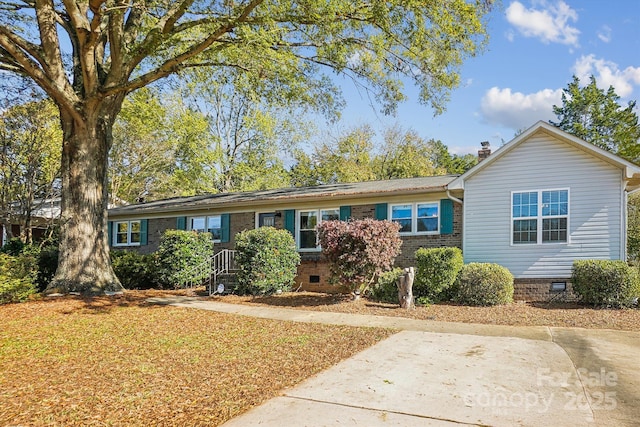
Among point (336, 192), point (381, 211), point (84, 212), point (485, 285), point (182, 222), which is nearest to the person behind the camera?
point (485, 285)

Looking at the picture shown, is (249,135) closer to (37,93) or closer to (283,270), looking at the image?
(37,93)

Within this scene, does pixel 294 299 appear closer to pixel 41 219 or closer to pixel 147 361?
pixel 147 361

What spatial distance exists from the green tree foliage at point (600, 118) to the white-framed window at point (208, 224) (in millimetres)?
29285

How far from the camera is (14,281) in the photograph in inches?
386

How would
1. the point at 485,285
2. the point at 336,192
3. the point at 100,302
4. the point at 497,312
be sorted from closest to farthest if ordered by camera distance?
1. the point at 497,312
2. the point at 100,302
3. the point at 485,285
4. the point at 336,192

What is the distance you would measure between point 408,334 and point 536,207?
6.60 metres

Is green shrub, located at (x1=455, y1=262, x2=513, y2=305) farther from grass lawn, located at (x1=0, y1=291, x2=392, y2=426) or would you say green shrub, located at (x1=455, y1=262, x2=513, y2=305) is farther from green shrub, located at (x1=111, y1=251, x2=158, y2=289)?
green shrub, located at (x1=111, y1=251, x2=158, y2=289)

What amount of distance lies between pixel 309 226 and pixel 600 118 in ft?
104

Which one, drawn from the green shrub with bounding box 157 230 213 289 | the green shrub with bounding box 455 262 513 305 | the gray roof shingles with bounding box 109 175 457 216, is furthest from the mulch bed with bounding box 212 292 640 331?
the gray roof shingles with bounding box 109 175 457 216

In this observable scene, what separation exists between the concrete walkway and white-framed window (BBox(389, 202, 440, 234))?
19.3ft

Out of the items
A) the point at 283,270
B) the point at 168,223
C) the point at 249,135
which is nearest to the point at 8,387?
the point at 283,270

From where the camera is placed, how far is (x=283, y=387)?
4.66 m

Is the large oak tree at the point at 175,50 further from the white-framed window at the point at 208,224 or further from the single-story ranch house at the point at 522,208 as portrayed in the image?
the white-framed window at the point at 208,224

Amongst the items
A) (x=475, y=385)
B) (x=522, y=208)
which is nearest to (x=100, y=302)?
(x=475, y=385)
